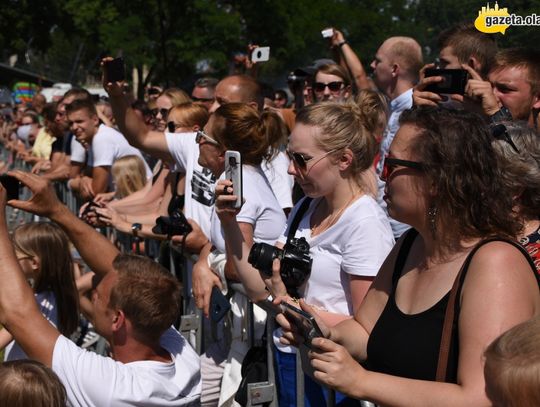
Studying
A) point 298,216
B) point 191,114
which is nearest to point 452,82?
point 298,216

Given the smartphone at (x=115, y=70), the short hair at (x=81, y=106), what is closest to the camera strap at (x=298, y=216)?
the smartphone at (x=115, y=70)

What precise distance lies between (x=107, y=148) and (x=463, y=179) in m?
6.23

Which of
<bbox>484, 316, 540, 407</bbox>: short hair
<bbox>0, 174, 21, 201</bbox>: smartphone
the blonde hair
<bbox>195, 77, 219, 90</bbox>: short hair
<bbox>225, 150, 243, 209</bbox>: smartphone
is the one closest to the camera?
<bbox>484, 316, 540, 407</bbox>: short hair

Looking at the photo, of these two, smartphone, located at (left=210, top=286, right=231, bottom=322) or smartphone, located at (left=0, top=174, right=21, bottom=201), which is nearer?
smartphone, located at (left=0, top=174, right=21, bottom=201)

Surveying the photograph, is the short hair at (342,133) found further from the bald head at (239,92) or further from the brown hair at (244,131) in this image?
the bald head at (239,92)

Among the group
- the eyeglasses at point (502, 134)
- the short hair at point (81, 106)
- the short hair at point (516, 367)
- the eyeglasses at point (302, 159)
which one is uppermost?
the short hair at point (81, 106)

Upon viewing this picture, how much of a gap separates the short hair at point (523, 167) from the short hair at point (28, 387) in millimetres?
1656

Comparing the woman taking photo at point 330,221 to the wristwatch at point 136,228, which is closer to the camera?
the woman taking photo at point 330,221

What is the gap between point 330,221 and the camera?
3604 mm

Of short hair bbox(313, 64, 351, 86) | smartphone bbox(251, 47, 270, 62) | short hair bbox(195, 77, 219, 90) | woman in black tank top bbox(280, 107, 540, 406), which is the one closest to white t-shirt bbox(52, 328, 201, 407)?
woman in black tank top bbox(280, 107, 540, 406)

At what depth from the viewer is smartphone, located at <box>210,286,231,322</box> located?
13.2ft

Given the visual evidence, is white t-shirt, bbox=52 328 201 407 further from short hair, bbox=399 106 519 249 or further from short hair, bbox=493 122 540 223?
short hair, bbox=493 122 540 223

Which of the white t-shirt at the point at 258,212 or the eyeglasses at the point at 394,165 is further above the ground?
the eyeglasses at the point at 394,165

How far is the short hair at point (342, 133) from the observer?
12.1ft
